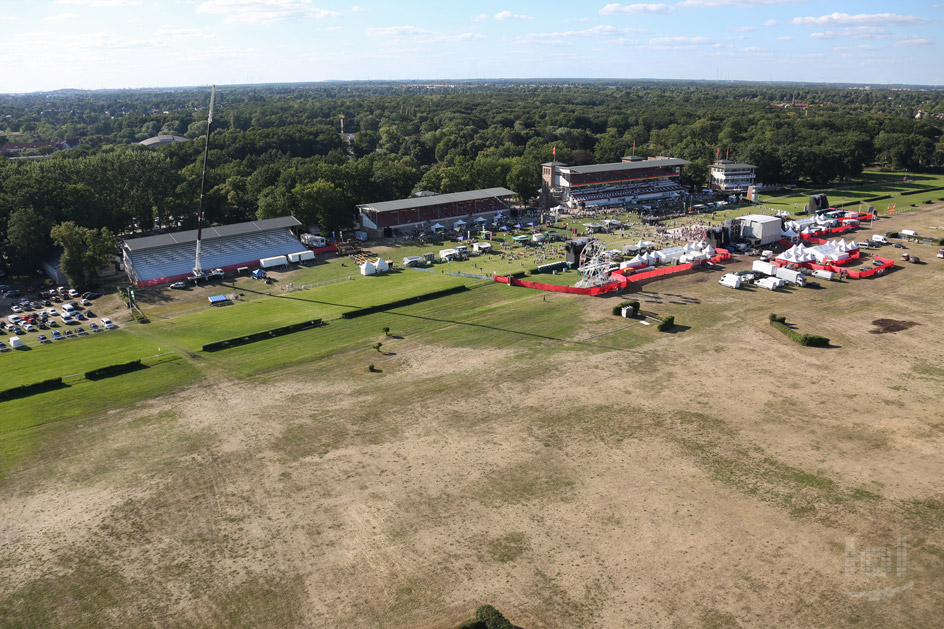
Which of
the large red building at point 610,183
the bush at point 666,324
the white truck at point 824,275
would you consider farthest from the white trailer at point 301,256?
the white truck at point 824,275

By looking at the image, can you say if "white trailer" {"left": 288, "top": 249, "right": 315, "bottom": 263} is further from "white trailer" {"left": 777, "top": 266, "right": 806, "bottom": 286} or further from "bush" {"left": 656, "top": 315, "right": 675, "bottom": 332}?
"white trailer" {"left": 777, "top": 266, "right": 806, "bottom": 286}

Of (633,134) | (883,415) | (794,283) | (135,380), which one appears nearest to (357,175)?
(135,380)

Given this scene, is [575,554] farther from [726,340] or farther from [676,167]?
[676,167]

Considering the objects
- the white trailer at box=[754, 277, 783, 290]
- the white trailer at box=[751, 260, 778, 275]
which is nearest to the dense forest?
the white trailer at box=[751, 260, 778, 275]

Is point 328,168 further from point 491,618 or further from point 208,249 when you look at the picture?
point 491,618

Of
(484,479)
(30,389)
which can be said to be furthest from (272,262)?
(484,479)
